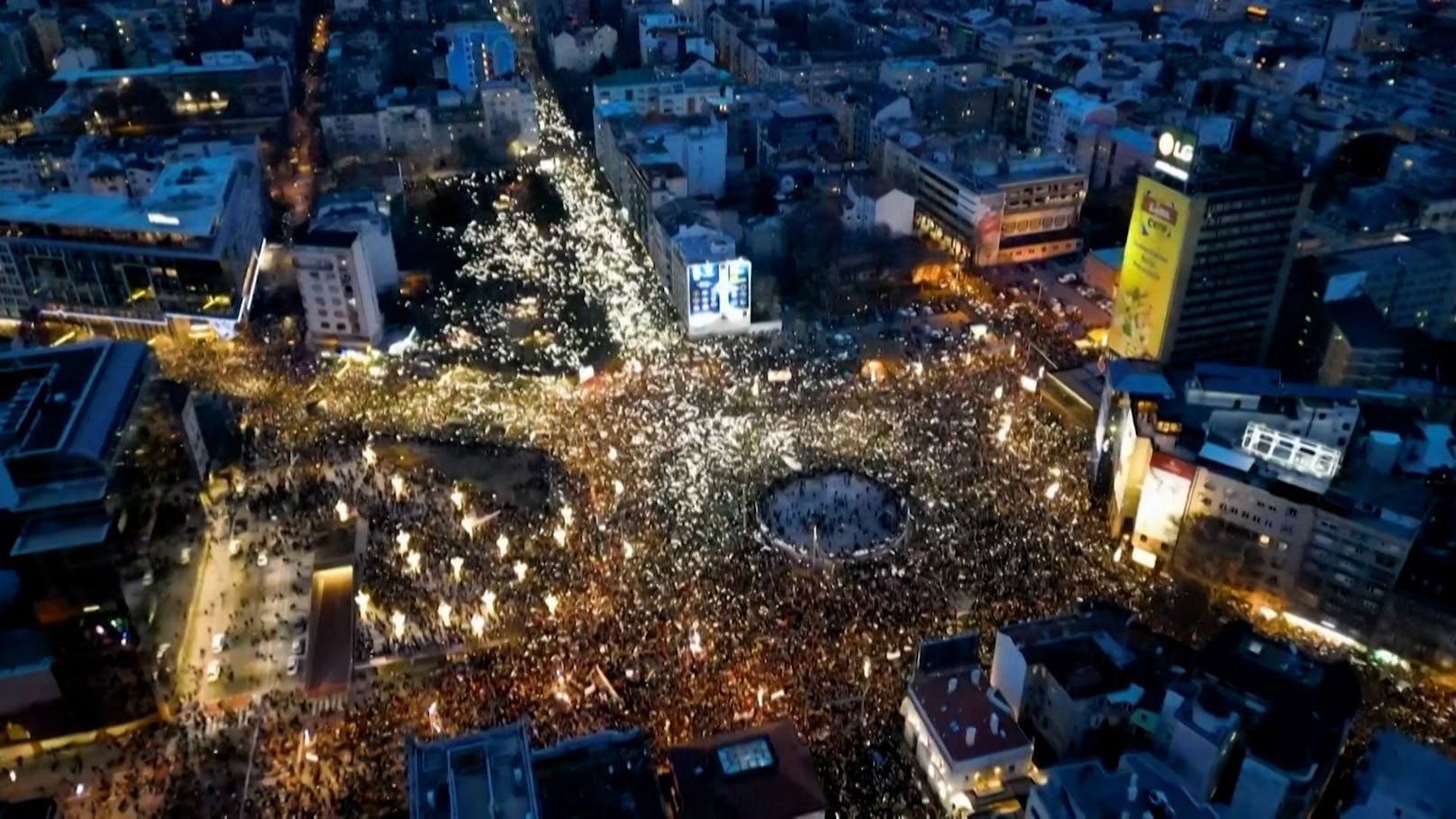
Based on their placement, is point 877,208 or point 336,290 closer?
point 336,290

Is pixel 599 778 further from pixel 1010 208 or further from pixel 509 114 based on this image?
pixel 509 114

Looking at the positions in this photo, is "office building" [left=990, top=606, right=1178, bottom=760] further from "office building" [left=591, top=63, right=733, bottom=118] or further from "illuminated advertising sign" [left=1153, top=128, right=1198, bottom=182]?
"office building" [left=591, top=63, right=733, bottom=118]

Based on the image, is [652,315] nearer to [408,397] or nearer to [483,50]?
[408,397]

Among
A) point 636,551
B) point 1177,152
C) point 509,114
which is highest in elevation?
point 1177,152

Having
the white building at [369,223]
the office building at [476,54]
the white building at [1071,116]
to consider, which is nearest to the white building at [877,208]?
the white building at [1071,116]

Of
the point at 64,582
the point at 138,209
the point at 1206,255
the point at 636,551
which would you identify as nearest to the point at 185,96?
the point at 138,209

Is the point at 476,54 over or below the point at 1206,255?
below

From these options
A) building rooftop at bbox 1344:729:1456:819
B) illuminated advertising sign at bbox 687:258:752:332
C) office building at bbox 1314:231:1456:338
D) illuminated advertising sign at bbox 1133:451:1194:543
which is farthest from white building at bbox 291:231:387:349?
office building at bbox 1314:231:1456:338
